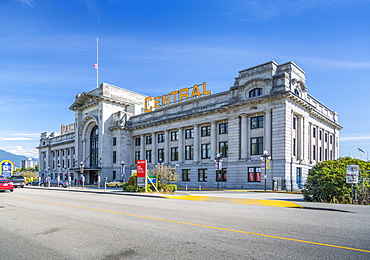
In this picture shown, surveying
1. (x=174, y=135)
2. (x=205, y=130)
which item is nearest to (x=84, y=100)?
(x=174, y=135)

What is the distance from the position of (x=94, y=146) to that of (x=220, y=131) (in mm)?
33302

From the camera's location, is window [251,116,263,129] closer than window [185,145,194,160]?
Yes

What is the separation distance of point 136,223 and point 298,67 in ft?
129

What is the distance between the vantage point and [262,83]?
40469 mm

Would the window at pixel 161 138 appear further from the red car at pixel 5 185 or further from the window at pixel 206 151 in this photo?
the red car at pixel 5 185

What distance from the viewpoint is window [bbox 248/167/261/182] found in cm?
3975

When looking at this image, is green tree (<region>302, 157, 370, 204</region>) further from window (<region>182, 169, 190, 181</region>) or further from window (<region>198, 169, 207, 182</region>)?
window (<region>182, 169, 190, 181</region>)

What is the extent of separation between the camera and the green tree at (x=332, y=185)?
57.8ft

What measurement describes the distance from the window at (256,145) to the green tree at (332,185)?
21095 millimetres

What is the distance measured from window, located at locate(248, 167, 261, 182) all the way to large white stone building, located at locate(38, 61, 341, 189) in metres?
0.13

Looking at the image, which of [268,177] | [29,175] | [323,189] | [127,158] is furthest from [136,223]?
[29,175]

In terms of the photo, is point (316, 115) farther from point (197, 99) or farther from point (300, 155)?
point (197, 99)

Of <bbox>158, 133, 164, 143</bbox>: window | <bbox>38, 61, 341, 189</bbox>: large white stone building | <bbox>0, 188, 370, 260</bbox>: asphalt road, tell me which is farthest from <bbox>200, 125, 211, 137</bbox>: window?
<bbox>0, 188, 370, 260</bbox>: asphalt road

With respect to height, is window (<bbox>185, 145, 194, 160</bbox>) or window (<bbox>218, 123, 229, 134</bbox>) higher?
window (<bbox>218, 123, 229, 134</bbox>)
